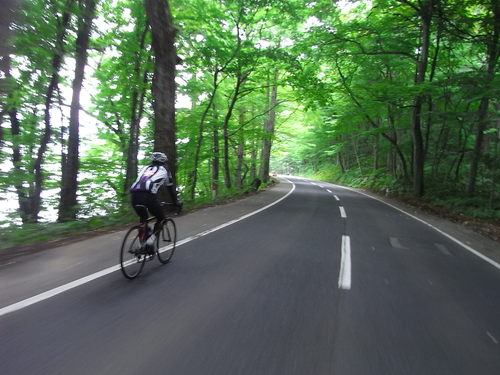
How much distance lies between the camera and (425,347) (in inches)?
120

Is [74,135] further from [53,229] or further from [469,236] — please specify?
[469,236]

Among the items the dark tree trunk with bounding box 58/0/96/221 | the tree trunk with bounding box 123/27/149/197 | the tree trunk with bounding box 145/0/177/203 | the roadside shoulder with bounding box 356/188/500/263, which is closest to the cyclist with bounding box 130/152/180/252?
the tree trunk with bounding box 145/0/177/203

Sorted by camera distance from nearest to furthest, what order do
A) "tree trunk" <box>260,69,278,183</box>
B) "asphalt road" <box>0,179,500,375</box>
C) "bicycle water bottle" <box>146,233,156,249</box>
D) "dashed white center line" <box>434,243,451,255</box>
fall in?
"asphalt road" <box>0,179,500,375</box>, "bicycle water bottle" <box>146,233,156,249</box>, "dashed white center line" <box>434,243,451,255</box>, "tree trunk" <box>260,69,278,183</box>

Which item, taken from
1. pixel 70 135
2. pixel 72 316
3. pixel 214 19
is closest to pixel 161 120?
pixel 70 135

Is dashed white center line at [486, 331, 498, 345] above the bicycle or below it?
below

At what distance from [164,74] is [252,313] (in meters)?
8.79

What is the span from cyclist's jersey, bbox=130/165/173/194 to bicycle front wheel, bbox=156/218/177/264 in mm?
933

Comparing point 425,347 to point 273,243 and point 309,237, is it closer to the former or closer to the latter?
point 273,243

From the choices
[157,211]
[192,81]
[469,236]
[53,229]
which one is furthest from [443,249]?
[192,81]

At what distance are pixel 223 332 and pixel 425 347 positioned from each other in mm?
2012

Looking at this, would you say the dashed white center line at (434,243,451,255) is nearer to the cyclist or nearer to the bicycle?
the bicycle

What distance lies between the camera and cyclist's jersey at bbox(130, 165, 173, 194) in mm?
4770

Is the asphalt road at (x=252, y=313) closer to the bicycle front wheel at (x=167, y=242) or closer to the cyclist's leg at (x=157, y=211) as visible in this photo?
the bicycle front wheel at (x=167, y=242)

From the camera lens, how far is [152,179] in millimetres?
4844
